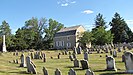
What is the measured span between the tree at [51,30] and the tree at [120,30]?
2310 centimetres

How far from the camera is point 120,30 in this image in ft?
317

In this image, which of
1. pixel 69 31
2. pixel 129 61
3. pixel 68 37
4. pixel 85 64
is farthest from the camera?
pixel 69 31

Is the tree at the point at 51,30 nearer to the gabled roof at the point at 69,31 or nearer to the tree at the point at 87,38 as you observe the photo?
the gabled roof at the point at 69,31

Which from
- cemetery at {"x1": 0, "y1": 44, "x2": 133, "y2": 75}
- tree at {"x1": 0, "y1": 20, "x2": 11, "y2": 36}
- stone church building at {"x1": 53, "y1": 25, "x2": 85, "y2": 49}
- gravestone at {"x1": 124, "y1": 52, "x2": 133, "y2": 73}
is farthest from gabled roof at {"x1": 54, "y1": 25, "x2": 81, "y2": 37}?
gravestone at {"x1": 124, "y1": 52, "x2": 133, "y2": 73}

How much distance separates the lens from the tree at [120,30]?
93.9 meters

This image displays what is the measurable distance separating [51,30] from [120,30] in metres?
28.9

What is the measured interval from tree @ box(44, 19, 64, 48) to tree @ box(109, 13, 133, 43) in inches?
910

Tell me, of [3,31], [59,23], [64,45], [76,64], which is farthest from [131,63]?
[59,23]

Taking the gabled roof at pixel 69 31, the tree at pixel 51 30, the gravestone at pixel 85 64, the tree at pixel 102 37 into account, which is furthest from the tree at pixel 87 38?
the gravestone at pixel 85 64

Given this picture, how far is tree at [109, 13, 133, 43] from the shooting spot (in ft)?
308

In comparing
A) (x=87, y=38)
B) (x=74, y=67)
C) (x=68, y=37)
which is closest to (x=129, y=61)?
(x=74, y=67)

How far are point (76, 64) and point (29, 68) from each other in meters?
5.17

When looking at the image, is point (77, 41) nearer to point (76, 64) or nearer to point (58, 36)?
point (58, 36)

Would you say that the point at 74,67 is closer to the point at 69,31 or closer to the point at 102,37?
the point at 102,37
